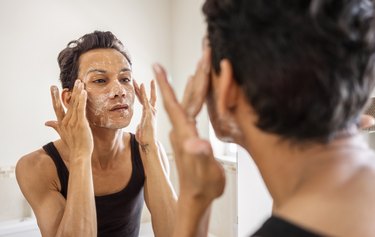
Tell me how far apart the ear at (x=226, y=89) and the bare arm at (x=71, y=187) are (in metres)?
0.52

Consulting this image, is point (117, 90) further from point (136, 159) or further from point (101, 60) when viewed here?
point (136, 159)

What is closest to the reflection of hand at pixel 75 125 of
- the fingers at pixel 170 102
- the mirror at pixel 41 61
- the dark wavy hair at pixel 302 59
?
the fingers at pixel 170 102

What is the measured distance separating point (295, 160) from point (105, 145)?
77 centimetres

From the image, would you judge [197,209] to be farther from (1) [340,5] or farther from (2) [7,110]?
(2) [7,110]


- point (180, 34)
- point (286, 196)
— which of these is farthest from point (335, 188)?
point (180, 34)

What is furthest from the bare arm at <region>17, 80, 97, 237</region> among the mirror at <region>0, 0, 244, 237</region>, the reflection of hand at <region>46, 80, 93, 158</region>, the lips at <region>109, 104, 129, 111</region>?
the mirror at <region>0, 0, 244, 237</region>

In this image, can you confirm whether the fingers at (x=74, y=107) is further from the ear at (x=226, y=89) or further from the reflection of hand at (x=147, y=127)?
the ear at (x=226, y=89)

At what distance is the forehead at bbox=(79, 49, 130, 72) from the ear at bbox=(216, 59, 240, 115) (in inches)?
24.9

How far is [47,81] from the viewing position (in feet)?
5.67

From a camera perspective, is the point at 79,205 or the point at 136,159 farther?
the point at 136,159

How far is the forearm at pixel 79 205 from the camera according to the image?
761 millimetres

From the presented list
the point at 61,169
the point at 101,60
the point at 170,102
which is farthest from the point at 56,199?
the point at 170,102

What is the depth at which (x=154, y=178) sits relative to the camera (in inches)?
37.9

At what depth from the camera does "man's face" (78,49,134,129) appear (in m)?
0.96
